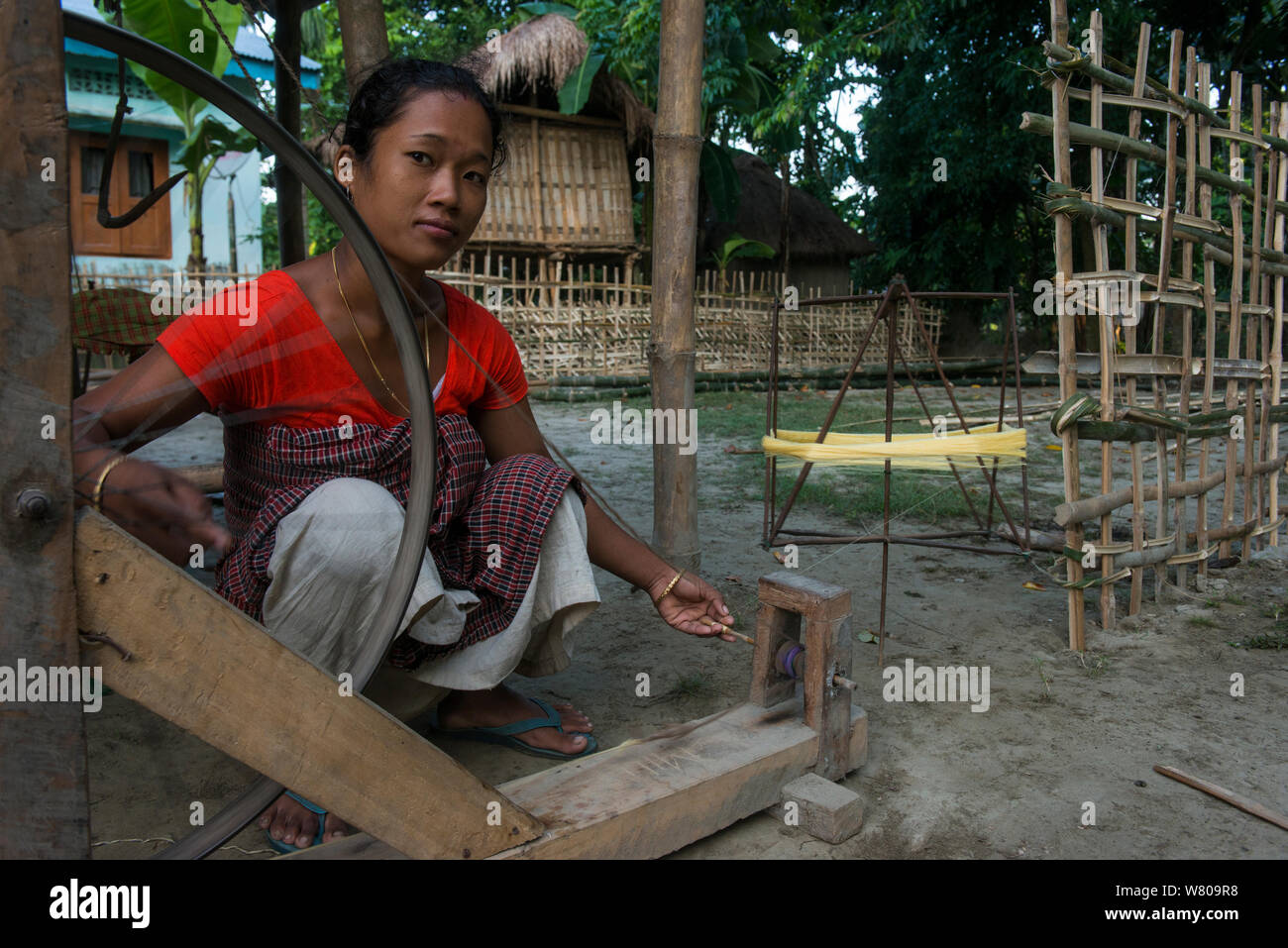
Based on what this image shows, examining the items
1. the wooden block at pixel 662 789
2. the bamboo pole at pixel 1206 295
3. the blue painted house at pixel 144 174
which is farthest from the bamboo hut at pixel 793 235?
the wooden block at pixel 662 789

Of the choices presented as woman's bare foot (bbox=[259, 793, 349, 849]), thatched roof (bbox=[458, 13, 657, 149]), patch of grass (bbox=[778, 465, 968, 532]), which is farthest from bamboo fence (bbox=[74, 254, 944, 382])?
woman's bare foot (bbox=[259, 793, 349, 849])

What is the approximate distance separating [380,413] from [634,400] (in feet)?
28.1

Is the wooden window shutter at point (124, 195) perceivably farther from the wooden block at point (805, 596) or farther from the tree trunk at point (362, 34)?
the wooden block at point (805, 596)

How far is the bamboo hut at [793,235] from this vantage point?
15195 millimetres

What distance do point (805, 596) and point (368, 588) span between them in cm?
89

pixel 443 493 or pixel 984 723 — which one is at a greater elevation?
pixel 443 493

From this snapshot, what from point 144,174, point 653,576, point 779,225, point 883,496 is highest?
point 144,174

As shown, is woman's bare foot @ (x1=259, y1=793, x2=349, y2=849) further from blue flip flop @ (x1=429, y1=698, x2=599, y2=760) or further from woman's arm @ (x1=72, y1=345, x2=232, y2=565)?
woman's arm @ (x1=72, y1=345, x2=232, y2=565)

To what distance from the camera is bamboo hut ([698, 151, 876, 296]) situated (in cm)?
1520

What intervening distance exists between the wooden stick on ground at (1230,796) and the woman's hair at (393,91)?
207 centimetres

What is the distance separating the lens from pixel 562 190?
11828 mm

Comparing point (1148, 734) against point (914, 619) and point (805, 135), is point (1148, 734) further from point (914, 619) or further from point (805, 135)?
point (805, 135)

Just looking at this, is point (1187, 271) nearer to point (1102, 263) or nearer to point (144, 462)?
point (1102, 263)

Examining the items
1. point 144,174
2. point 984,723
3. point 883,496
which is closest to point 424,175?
point 984,723
